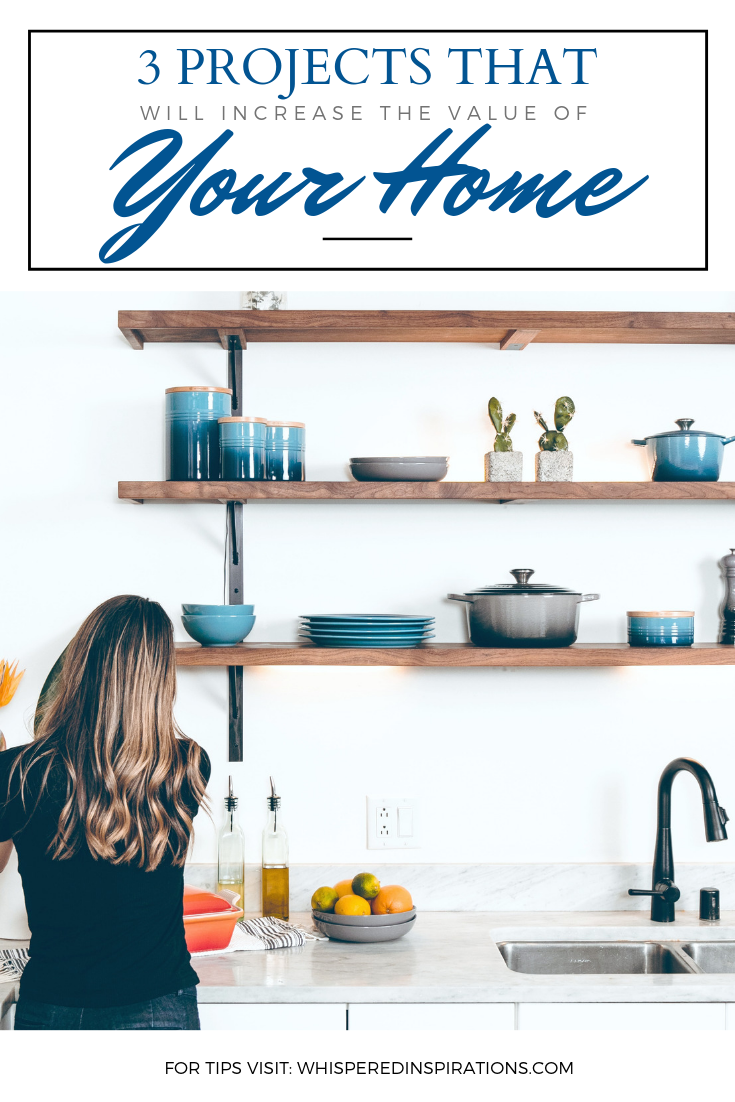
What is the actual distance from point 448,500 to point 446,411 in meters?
0.24

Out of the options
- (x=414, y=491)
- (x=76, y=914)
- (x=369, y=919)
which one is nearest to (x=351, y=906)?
(x=369, y=919)

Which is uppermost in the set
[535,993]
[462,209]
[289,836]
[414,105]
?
[414,105]

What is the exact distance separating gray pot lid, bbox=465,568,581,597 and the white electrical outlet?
547 mm

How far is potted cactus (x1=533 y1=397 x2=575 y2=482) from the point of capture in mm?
2186

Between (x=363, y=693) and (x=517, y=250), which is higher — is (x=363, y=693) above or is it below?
below

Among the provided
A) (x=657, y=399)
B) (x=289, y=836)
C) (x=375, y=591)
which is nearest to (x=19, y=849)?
(x=289, y=836)

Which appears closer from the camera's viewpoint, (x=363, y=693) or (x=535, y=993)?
(x=535, y=993)

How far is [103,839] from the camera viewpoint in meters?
1.55

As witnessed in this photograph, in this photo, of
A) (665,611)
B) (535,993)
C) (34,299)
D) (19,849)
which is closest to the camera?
(19,849)

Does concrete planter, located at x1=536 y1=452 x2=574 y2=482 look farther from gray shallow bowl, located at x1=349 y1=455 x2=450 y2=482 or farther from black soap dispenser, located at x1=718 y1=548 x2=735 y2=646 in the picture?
black soap dispenser, located at x1=718 y1=548 x2=735 y2=646

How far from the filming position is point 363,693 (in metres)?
2.31

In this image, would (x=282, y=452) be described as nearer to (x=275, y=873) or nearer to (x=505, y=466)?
(x=505, y=466)

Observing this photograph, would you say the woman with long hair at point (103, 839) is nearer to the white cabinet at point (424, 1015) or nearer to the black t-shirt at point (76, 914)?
the black t-shirt at point (76, 914)

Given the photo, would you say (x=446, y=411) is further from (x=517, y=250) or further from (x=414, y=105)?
(x=414, y=105)
